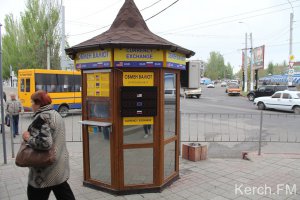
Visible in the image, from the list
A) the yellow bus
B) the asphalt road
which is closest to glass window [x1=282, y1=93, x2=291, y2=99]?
the asphalt road

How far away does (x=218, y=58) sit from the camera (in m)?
120

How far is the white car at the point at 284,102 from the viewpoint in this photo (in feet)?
56.3

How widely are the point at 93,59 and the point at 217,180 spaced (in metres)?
3.19

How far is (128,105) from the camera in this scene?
411cm

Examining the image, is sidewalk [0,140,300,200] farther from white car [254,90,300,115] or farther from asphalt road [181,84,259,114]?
asphalt road [181,84,259,114]

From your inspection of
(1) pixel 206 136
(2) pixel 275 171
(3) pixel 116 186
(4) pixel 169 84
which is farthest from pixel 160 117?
(1) pixel 206 136

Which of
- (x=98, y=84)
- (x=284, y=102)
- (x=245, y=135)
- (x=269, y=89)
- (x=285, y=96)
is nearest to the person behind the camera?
(x=98, y=84)

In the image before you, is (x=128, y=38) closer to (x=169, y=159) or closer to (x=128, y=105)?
(x=128, y=105)

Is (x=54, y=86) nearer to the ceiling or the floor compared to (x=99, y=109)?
nearer to the ceiling

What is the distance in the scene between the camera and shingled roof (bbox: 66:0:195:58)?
13.0ft

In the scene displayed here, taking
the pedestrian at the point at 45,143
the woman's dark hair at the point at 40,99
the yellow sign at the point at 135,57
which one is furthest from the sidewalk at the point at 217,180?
Answer: the yellow sign at the point at 135,57

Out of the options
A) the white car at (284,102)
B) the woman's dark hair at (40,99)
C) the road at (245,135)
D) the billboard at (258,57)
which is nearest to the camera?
the woman's dark hair at (40,99)

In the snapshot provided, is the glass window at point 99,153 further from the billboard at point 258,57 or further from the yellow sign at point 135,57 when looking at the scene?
the billboard at point 258,57

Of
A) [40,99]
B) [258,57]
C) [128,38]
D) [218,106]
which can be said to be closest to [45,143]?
[40,99]
